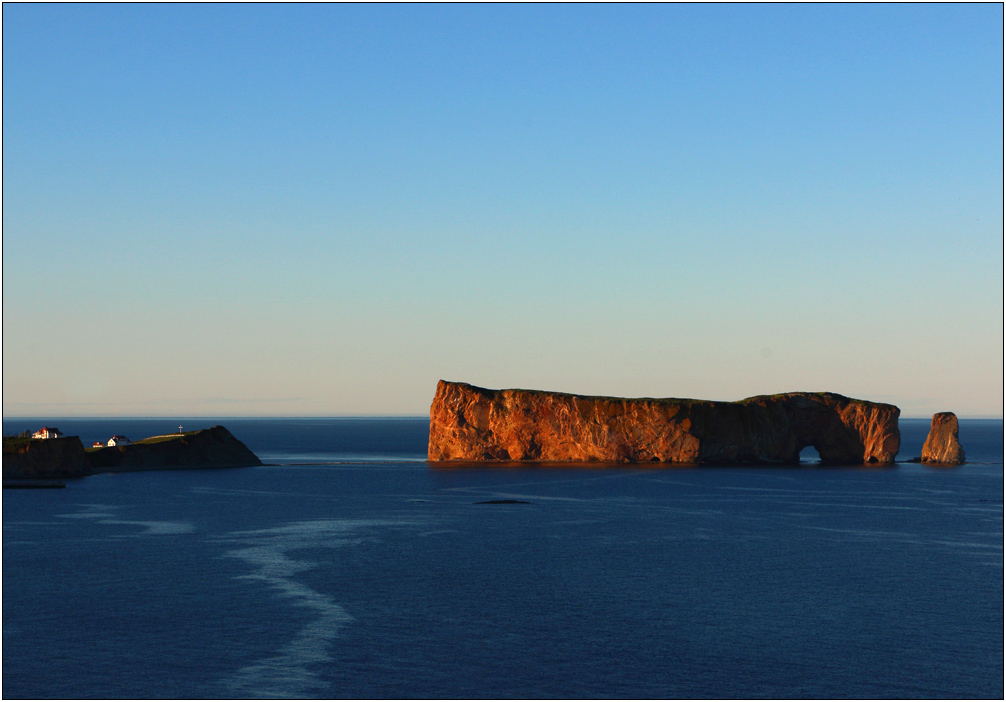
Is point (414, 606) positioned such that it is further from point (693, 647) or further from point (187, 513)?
point (187, 513)

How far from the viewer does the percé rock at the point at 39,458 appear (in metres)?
165

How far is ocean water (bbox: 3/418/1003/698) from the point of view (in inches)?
2202

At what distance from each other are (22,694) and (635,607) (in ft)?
133

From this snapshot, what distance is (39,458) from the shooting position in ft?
545

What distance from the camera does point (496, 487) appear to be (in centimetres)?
16500

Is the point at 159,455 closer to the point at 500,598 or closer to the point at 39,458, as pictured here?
the point at 39,458

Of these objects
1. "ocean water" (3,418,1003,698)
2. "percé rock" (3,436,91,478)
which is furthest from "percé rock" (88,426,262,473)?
"ocean water" (3,418,1003,698)

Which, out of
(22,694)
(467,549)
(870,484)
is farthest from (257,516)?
(870,484)

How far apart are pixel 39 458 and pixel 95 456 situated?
56.9 feet

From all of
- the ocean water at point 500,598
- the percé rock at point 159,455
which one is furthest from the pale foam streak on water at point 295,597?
the percé rock at point 159,455

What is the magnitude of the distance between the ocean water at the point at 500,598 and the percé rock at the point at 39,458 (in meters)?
24.1

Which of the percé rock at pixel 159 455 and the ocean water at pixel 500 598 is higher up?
the percé rock at pixel 159 455

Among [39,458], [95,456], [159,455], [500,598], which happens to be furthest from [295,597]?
[159,455]

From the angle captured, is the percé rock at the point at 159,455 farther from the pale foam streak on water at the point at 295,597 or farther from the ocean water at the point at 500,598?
the pale foam streak on water at the point at 295,597
